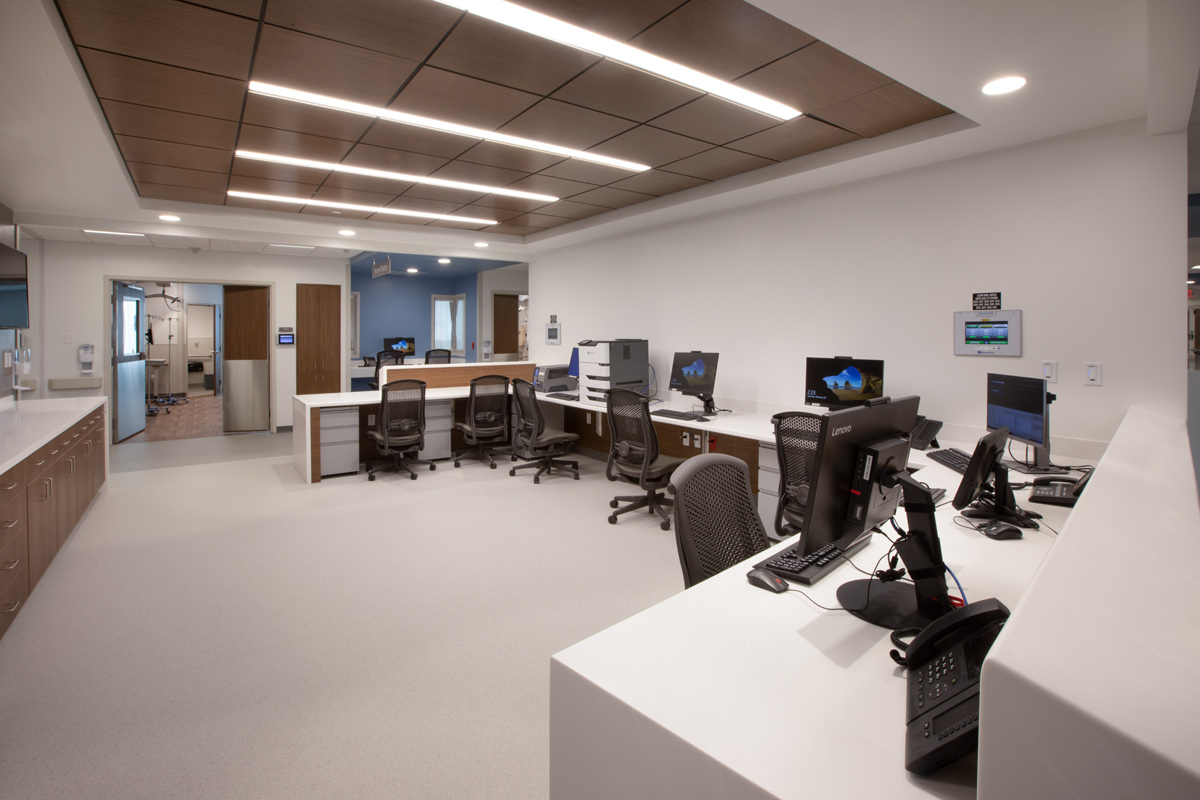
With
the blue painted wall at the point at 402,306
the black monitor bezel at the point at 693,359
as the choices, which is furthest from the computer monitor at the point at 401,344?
the black monitor bezel at the point at 693,359

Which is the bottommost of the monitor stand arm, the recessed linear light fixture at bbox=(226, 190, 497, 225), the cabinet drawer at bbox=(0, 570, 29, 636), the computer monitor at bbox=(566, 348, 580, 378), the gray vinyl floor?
the gray vinyl floor

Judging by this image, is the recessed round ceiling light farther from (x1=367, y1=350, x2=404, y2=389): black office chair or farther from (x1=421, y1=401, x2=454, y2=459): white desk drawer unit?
(x1=367, y1=350, x2=404, y2=389): black office chair

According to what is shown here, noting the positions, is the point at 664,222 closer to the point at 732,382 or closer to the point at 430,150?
the point at 732,382

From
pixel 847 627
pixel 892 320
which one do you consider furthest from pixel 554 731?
pixel 892 320

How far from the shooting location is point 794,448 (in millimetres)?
3441

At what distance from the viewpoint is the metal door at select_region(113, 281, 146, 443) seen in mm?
7879

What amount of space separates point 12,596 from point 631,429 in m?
3.70

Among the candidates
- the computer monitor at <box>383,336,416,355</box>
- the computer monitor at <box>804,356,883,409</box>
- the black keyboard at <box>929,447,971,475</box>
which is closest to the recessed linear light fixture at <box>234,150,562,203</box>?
the computer monitor at <box>804,356,883,409</box>

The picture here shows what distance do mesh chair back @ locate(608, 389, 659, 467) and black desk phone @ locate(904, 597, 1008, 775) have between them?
3265 mm

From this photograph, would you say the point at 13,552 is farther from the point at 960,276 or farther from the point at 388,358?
the point at 388,358

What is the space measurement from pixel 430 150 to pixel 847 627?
4.02 m

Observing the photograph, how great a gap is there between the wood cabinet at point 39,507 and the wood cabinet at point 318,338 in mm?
4266

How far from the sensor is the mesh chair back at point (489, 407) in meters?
6.47

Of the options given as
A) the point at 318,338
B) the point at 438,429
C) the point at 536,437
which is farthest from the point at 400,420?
the point at 318,338
